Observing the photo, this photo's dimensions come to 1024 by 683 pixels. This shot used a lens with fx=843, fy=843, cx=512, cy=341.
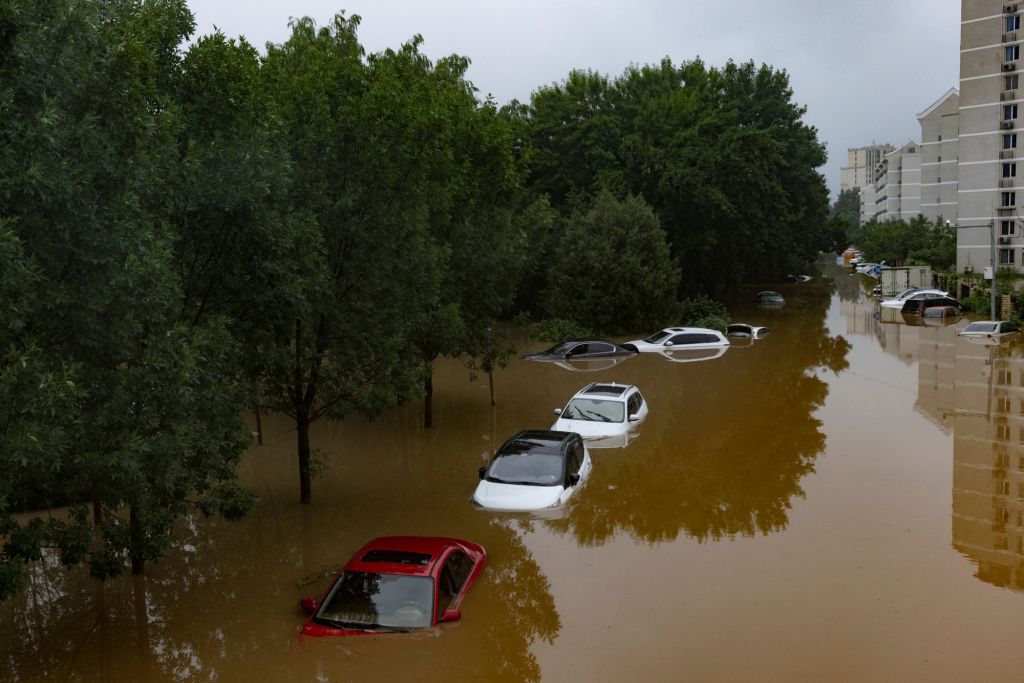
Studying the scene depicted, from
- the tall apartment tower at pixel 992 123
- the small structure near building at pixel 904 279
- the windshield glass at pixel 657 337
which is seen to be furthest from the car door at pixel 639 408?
the small structure near building at pixel 904 279

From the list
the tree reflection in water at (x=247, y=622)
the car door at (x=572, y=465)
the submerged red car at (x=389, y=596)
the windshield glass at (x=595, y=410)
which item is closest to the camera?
the tree reflection in water at (x=247, y=622)

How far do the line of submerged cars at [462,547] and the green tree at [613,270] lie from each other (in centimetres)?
1874

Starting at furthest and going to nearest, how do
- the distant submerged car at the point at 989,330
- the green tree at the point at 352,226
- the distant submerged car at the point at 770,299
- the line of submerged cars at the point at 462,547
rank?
1. the distant submerged car at the point at 770,299
2. the distant submerged car at the point at 989,330
3. the green tree at the point at 352,226
4. the line of submerged cars at the point at 462,547

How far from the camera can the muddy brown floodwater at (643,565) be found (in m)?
10.4

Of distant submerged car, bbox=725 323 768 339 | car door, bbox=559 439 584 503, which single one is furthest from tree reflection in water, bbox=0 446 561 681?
distant submerged car, bbox=725 323 768 339

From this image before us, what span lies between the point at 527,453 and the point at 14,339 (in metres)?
9.56

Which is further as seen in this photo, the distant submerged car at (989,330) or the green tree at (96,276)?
the distant submerged car at (989,330)

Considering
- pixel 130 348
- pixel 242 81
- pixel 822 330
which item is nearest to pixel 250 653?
pixel 130 348

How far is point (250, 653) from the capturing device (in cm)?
1089

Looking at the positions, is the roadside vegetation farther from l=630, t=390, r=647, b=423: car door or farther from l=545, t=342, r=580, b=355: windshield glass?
l=545, t=342, r=580, b=355: windshield glass

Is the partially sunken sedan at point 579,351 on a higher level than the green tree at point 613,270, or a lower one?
lower

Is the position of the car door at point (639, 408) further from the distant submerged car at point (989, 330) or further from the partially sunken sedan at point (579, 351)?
the distant submerged car at point (989, 330)

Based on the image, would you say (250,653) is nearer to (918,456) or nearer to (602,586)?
(602,586)

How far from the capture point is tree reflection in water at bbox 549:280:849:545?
50.5 ft
